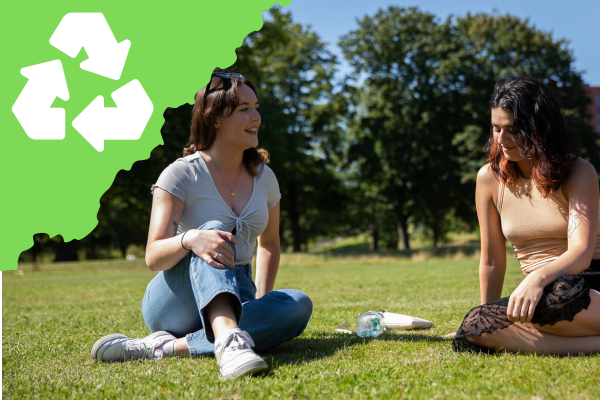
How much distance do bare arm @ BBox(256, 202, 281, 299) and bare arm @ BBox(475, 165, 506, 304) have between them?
1.48 metres

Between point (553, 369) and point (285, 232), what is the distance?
4794 cm

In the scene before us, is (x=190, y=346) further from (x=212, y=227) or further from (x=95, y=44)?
(x=95, y=44)

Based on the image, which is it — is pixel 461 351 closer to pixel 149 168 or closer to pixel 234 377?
pixel 234 377

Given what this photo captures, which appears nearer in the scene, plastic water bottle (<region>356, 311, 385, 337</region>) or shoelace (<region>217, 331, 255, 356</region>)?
shoelace (<region>217, 331, 255, 356</region>)

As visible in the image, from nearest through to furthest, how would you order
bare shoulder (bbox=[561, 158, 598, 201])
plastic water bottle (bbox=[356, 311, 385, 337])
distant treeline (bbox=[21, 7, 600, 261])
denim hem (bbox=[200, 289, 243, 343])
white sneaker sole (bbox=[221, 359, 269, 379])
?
white sneaker sole (bbox=[221, 359, 269, 379])
denim hem (bbox=[200, 289, 243, 343])
bare shoulder (bbox=[561, 158, 598, 201])
plastic water bottle (bbox=[356, 311, 385, 337])
distant treeline (bbox=[21, 7, 600, 261])

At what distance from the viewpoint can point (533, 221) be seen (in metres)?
3.46

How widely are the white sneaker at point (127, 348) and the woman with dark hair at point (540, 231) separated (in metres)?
1.95

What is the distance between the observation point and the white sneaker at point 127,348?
351 cm

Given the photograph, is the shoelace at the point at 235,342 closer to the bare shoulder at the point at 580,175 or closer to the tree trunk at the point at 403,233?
the bare shoulder at the point at 580,175

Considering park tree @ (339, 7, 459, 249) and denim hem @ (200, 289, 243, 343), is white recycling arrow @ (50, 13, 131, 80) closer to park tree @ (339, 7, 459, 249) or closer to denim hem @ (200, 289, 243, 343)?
denim hem @ (200, 289, 243, 343)

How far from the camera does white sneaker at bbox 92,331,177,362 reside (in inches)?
138

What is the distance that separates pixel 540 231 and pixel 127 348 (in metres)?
2.77

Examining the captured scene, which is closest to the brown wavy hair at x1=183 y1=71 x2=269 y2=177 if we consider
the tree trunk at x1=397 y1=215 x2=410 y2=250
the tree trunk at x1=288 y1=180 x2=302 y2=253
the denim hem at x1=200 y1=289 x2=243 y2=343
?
the denim hem at x1=200 y1=289 x2=243 y2=343

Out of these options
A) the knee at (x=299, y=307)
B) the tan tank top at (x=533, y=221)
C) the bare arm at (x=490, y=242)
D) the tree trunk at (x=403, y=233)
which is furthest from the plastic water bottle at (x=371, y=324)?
the tree trunk at (x=403, y=233)
